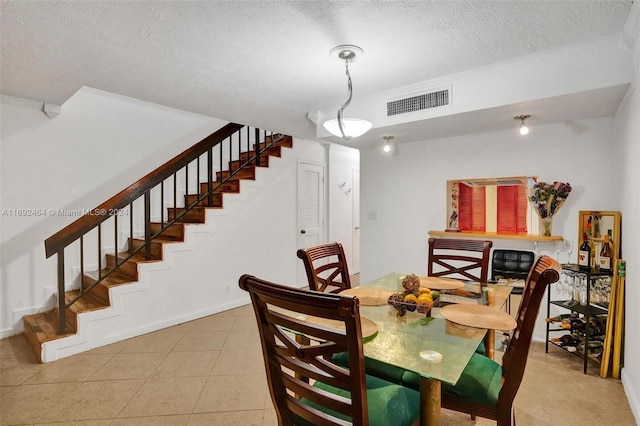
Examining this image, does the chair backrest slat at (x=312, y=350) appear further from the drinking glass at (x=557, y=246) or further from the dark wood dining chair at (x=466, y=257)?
the drinking glass at (x=557, y=246)

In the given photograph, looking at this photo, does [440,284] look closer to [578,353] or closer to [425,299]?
[425,299]

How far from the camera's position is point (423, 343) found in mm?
1368

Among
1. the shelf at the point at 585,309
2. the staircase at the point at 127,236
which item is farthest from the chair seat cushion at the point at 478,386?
the staircase at the point at 127,236

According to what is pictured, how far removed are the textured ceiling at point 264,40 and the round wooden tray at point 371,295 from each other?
1544mm

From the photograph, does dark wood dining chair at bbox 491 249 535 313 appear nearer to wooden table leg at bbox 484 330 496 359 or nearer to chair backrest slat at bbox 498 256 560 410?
wooden table leg at bbox 484 330 496 359

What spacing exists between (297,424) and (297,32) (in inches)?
77.7

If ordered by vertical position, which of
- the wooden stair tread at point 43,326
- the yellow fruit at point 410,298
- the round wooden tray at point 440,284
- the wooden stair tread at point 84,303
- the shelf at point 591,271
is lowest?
the wooden stair tread at point 43,326

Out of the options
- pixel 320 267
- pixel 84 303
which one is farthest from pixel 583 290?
pixel 84 303

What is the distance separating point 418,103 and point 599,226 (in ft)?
5.90

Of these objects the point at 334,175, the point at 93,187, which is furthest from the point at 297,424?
the point at 334,175

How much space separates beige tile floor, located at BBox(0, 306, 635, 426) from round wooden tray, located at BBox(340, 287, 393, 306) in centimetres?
85

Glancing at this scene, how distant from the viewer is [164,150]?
171 inches

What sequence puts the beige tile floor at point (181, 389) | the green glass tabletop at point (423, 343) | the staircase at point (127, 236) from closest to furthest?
the green glass tabletop at point (423, 343), the beige tile floor at point (181, 389), the staircase at point (127, 236)

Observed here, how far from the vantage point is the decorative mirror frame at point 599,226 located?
260 centimetres
